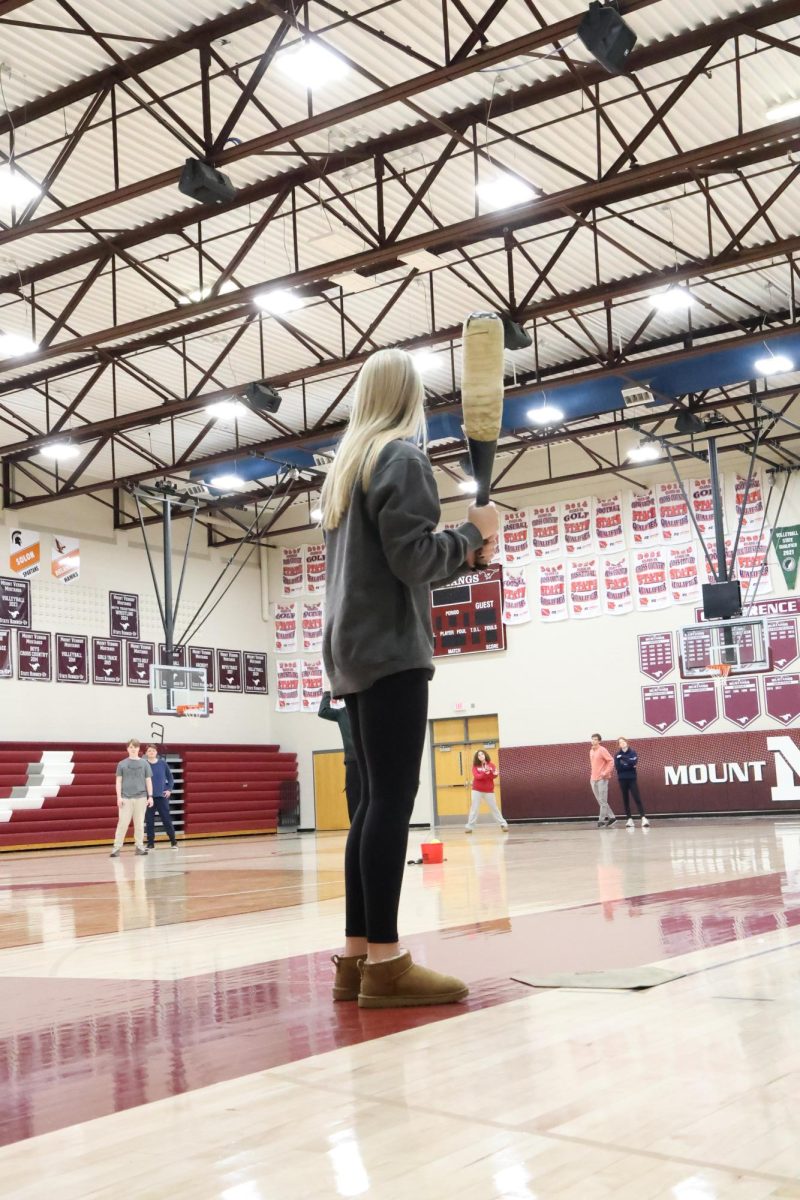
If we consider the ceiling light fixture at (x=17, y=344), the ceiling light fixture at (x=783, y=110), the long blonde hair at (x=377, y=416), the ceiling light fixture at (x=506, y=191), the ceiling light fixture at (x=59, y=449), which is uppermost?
the ceiling light fixture at (x=783, y=110)

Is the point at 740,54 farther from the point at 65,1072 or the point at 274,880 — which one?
the point at 65,1072

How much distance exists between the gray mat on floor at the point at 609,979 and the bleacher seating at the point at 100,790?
70.5 feet

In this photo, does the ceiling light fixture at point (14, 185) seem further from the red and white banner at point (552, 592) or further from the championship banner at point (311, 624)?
the championship banner at point (311, 624)

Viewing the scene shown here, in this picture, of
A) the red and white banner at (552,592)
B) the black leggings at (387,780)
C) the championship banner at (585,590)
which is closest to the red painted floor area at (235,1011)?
the black leggings at (387,780)

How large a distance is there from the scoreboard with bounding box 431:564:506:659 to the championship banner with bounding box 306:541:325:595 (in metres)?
3.41

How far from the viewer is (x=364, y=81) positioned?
12.9 meters

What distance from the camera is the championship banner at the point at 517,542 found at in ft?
89.6

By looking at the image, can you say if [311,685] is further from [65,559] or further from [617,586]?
[617,586]

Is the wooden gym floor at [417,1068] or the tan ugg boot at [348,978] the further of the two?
the tan ugg boot at [348,978]

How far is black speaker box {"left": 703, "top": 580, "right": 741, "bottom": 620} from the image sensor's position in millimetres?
21047

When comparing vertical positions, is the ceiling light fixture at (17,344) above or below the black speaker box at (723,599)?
above

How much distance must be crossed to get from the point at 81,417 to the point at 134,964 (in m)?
19.2

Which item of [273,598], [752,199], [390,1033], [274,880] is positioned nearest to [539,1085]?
[390,1033]

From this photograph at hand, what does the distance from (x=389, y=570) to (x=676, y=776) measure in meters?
22.3
